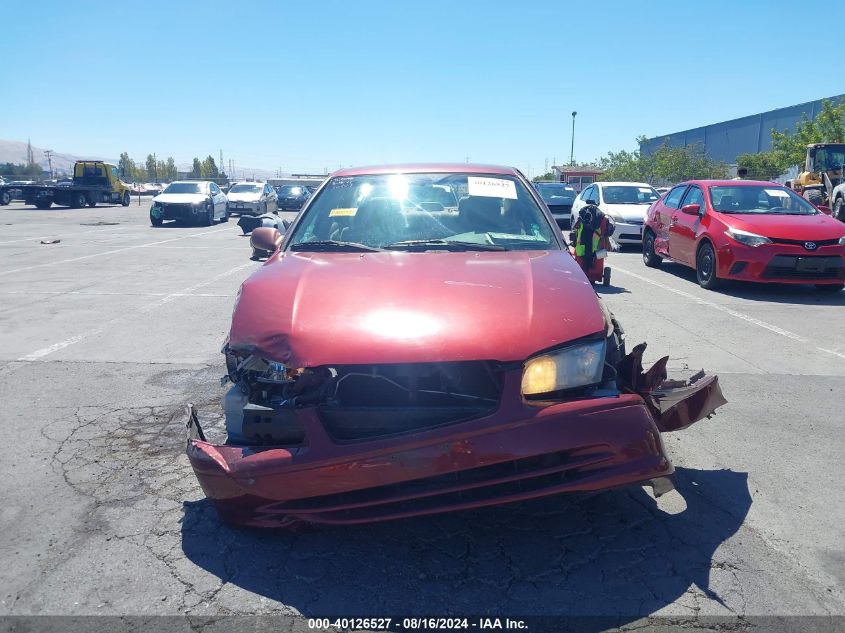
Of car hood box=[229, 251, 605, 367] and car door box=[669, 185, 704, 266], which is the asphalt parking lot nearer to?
car hood box=[229, 251, 605, 367]

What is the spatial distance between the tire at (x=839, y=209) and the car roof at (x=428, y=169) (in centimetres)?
1599

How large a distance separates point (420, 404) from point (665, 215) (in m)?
10.4

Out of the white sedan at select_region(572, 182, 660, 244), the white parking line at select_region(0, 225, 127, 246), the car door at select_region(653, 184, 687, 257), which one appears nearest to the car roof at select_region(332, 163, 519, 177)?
the car door at select_region(653, 184, 687, 257)

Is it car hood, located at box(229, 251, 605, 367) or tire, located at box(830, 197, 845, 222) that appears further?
tire, located at box(830, 197, 845, 222)

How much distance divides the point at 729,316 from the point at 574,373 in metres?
6.08

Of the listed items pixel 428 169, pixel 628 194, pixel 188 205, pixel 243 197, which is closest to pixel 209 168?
pixel 243 197

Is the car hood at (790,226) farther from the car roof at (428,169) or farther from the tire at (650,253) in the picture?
the car roof at (428,169)

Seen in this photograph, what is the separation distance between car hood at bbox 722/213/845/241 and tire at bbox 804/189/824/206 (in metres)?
8.41

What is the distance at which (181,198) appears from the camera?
2362 centimetres

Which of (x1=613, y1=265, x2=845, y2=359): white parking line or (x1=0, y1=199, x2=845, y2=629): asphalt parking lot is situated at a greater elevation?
(x1=0, y1=199, x2=845, y2=629): asphalt parking lot

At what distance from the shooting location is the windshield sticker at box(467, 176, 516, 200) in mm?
4434

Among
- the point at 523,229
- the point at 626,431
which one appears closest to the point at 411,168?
the point at 523,229

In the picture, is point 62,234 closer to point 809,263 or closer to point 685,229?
point 685,229

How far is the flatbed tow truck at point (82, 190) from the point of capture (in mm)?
32562
